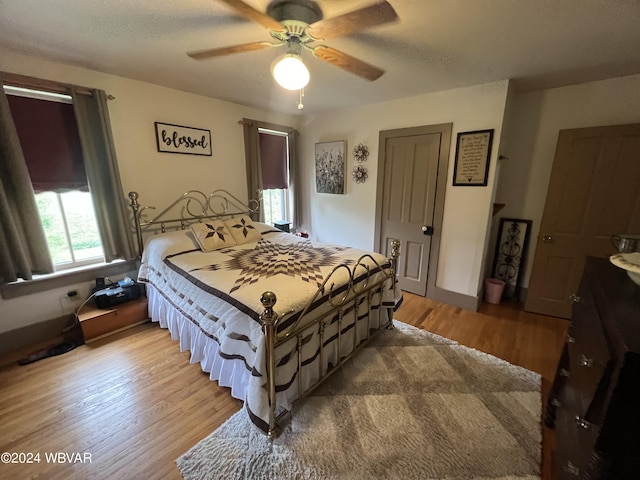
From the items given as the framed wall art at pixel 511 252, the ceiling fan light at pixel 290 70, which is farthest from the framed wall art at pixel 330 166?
the ceiling fan light at pixel 290 70

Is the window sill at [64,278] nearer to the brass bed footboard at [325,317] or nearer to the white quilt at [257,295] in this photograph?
the white quilt at [257,295]

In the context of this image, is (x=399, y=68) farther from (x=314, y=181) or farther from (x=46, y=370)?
(x=46, y=370)

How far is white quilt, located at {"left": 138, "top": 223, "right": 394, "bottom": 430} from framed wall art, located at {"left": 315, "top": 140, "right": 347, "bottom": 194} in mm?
1503

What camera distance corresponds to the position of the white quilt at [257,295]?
1530 mm

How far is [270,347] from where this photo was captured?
54.2 inches

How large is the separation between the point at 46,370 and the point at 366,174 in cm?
384

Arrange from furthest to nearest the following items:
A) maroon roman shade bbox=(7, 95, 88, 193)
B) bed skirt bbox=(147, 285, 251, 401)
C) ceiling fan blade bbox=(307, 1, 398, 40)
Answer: maroon roman shade bbox=(7, 95, 88, 193) < bed skirt bbox=(147, 285, 251, 401) < ceiling fan blade bbox=(307, 1, 398, 40)

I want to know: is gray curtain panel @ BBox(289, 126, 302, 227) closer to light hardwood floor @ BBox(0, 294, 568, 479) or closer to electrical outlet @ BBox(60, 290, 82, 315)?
light hardwood floor @ BBox(0, 294, 568, 479)

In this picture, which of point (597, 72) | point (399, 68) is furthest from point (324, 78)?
point (597, 72)

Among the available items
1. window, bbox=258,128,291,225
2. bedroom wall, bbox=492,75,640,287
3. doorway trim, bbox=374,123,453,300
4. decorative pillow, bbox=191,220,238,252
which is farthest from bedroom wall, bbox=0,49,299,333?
bedroom wall, bbox=492,75,640,287

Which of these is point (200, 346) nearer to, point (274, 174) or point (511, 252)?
point (274, 174)

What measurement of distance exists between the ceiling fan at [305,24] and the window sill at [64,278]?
2.30 metres

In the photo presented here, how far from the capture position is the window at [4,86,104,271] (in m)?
2.17

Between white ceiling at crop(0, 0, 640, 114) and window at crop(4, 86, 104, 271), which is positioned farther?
window at crop(4, 86, 104, 271)
